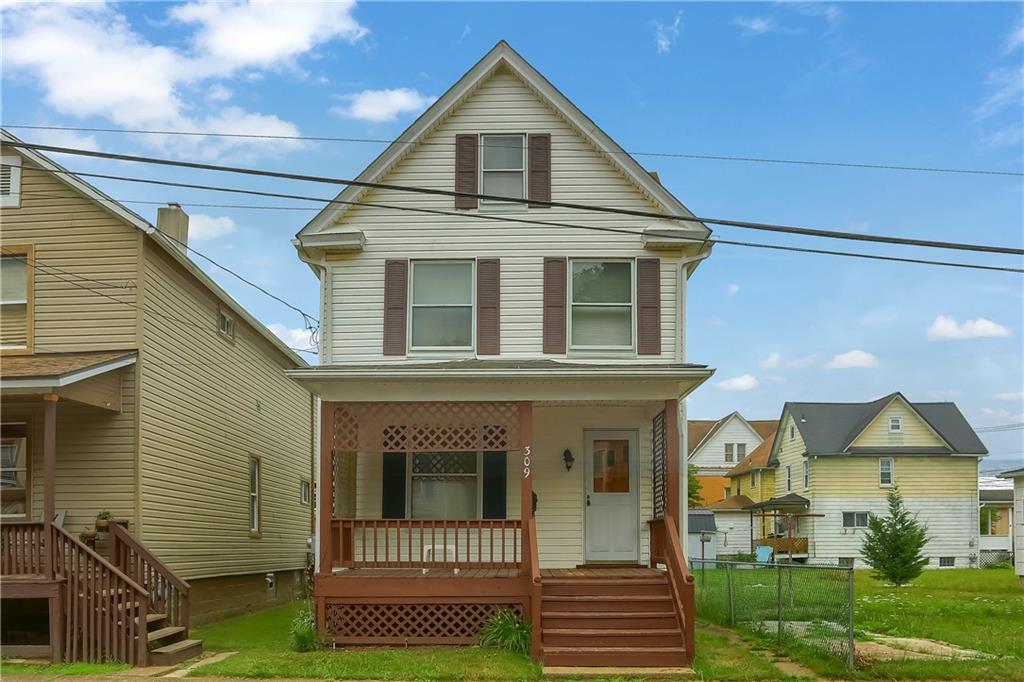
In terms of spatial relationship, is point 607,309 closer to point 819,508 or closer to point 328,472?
point 328,472

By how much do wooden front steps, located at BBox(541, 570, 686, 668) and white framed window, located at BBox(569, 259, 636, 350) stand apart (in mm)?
3880

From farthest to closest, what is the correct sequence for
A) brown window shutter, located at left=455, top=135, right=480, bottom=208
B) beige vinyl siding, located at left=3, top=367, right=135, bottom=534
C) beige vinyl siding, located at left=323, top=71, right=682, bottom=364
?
brown window shutter, located at left=455, top=135, right=480, bottom=208
beige vinyl siding, located at left=323, top=71, right=682, bottom=364
beige vinyl siding, located at left=3, top=367, right=135, bottom=534

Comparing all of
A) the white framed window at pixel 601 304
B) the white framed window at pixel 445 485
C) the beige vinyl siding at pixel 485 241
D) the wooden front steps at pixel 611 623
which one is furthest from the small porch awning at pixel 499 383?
the wooden front steps at pixel 611 623

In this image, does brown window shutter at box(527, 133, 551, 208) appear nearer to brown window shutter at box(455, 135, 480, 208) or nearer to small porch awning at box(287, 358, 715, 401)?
brown window shutter at box(455, 135, 480, 208)

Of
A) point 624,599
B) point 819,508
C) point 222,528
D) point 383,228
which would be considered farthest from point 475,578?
point 819,508

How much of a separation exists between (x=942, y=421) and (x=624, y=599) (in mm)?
32508

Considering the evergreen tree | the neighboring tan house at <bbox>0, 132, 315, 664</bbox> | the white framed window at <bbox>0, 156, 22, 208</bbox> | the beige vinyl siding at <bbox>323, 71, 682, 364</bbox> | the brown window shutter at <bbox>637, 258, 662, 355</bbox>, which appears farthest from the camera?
the evergreen tree

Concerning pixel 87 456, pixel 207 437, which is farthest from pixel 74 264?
pixel 207 437

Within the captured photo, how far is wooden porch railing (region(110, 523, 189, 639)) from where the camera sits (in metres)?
14.2

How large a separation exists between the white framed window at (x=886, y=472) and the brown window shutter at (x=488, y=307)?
2906 cm

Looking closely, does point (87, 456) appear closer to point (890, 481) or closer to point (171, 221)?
point (171, 221)

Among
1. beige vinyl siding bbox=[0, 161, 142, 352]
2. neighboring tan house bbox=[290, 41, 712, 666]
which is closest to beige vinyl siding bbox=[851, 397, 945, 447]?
neighboring tan house bbox=[290, 41, 712, 666]

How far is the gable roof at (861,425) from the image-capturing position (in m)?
40.7

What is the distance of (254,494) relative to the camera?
21750mm
